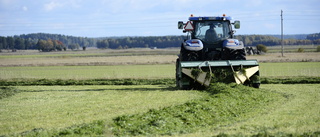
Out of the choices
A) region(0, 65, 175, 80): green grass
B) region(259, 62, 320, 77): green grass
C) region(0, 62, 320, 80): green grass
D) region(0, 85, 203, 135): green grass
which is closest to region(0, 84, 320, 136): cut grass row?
region(0, 85, 203, 135): green grass

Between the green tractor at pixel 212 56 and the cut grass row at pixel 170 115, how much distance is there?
0.94 m

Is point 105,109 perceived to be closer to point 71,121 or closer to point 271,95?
point 71,121

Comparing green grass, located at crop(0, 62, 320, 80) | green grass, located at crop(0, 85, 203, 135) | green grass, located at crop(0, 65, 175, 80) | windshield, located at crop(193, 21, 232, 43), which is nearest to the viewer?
green grass, located at crop(0, 85, 203, 135)

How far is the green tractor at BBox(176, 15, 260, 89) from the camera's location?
1548 centimetres

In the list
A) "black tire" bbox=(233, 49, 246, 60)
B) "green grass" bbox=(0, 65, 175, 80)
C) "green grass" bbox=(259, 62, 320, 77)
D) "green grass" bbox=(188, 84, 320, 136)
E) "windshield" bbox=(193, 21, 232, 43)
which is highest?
"windshield" bbox=(193, 21, 232, 43)

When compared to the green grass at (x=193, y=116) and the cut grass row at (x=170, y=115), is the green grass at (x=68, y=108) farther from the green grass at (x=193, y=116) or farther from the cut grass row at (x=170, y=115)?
the green grass at (x=193, y=116)

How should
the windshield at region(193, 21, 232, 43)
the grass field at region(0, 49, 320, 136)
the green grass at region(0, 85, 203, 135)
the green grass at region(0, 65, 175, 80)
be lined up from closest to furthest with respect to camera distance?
1. the grass field at region(0, 49, 320, 136)
2. the green grass at region(0, 85, 203, 135)
3. the windshield at region(193, 21, 232, 43)
4. the green grass at region(0, 65, 175, 80)

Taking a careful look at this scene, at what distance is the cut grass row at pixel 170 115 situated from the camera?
344 inches

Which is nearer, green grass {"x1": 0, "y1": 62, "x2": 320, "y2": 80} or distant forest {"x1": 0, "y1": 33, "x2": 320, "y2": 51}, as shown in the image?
green grass {"x1": 0, "y1": 62, "x2": 320, "y2": 80}

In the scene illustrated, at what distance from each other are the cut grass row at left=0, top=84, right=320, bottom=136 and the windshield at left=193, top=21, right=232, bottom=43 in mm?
2936

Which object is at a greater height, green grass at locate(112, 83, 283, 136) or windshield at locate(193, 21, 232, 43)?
windshield at locate(193, 21, 232, 43)

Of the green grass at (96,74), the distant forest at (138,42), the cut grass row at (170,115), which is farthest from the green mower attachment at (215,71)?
the distant forest at (138,42)

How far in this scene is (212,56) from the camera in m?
16.8

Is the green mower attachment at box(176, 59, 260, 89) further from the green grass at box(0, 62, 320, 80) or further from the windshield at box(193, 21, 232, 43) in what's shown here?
the green grass at box(0, 62, 320, 80)
